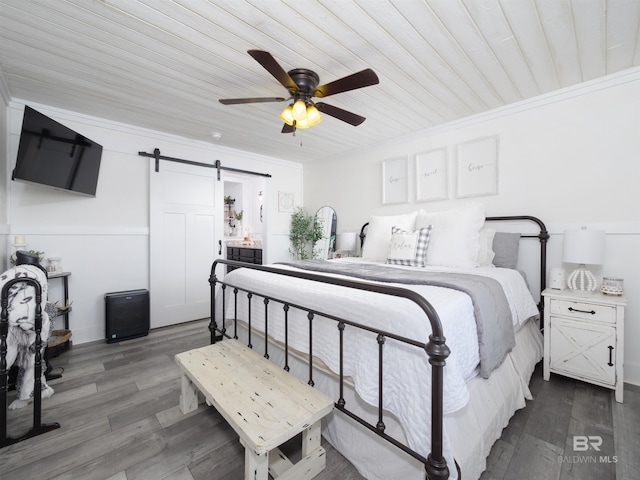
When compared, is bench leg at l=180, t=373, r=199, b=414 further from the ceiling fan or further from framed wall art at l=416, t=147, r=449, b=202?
framed wall art at l=416, t=147, r=449, b=202

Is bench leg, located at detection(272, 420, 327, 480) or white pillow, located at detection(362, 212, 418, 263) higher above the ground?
white pillow, located at detection(362, 212, 418, 263)

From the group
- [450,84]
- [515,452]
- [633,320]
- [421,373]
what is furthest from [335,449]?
[450,84]

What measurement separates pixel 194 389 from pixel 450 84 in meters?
3.09

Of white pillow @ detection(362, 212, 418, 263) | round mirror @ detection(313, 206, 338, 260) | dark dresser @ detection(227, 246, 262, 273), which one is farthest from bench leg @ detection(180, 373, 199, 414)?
dark dresser @ detection(227, 246, 262, 273)

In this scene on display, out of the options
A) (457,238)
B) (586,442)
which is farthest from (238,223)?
(586,442)

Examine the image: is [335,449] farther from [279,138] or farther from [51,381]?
[279,138]

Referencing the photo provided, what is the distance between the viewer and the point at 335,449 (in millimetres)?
1528

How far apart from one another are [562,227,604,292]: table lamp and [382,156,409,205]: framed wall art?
1711mm

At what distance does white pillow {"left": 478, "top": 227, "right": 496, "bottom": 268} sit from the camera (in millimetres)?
2555

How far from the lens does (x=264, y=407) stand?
128cm

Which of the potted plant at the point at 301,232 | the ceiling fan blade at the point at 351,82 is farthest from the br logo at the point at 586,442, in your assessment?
the potted plant at the point at 301,232

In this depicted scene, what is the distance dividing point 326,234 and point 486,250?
7.79 feet

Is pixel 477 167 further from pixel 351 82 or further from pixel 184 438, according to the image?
pixel 184 438

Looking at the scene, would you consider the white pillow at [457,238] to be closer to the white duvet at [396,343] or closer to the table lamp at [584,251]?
the table lamp at [584,251]
